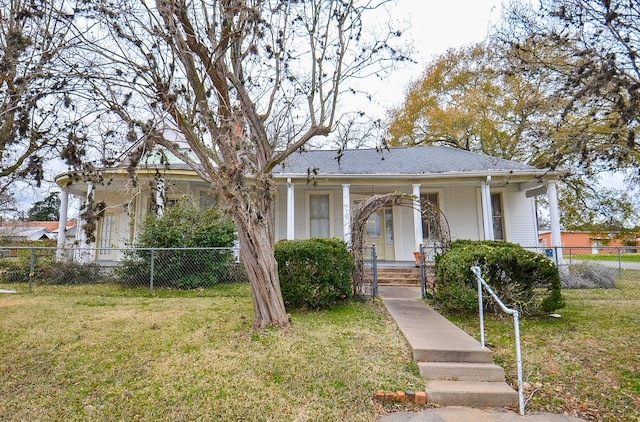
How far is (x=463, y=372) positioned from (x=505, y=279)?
2815mm

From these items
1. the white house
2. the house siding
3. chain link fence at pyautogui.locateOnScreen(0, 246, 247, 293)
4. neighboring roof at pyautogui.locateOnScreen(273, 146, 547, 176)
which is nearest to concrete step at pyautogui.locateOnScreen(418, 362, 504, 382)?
chain link fence at pyautogui.locateOnScreen(0, 246, 247, 293)

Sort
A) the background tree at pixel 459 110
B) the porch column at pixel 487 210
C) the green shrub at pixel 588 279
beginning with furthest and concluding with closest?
the background tree at pixel 459 110
the porch column at pixel 487 210
the green shrub at pixel 588 279

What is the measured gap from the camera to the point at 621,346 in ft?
14.3

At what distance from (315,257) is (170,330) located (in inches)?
103

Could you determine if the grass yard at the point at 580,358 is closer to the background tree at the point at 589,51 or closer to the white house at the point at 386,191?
the background tree at the point at 589,51

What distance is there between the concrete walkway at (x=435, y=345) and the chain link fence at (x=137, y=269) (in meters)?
4.46

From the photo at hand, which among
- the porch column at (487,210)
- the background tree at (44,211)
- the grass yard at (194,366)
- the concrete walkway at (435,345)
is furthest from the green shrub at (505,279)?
the background tree at (44,211)

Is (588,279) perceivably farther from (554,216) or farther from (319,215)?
(319,215)

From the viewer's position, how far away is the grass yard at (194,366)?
9.76 feet

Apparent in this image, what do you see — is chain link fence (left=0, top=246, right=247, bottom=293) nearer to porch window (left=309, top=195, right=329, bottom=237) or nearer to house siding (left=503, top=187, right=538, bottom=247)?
porch window (left=309, top=195, right=329, bottom=237)

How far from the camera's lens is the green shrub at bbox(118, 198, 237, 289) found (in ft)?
27.9

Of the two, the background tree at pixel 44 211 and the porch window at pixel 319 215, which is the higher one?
the background tree at pixel 44 211

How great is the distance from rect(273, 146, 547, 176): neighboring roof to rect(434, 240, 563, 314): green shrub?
17.9 feet

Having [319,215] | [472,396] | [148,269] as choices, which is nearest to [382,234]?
[319,215]
